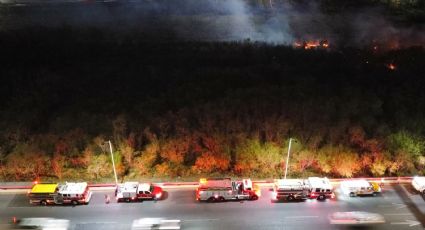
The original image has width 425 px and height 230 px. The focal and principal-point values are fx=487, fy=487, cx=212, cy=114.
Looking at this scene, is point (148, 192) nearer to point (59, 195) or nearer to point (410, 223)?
point (59, 195)

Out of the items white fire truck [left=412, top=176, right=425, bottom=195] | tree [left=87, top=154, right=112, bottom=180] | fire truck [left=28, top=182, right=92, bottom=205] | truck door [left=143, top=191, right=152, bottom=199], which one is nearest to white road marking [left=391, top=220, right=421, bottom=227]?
white fire truck [left=412, top=176, right=425, bottom=195]

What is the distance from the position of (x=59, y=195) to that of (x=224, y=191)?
10639 millimetres

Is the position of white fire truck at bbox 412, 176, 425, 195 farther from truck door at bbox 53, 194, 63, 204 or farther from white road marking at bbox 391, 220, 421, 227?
truck door at bbox 53, 194, 63, 204

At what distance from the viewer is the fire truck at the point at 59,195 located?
31.3 metres

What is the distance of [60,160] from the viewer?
34969mm

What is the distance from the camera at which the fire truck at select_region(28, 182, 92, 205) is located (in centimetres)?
3131

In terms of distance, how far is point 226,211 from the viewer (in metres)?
31.0

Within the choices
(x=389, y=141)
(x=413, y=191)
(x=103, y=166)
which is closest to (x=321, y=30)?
(x=389, y=141)

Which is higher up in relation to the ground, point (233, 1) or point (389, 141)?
point (233, 1)

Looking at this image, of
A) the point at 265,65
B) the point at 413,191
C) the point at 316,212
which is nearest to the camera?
the point at 316,212

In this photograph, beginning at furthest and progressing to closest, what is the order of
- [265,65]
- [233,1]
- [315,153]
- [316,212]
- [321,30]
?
[233,1] → [321,30] → [265,65] → [315,153] → [316,212]

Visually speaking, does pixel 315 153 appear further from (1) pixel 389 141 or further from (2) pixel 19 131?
(2) pixel 19 131

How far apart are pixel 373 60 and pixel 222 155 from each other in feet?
89.1

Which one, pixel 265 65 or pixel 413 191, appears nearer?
pixel 413 191
